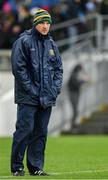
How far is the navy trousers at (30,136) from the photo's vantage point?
39.2 ft

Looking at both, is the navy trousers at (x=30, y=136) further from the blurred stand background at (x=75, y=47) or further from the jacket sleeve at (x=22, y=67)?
the blurred stand background at (x=75, y=47)

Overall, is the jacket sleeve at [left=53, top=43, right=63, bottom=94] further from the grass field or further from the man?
the grass field

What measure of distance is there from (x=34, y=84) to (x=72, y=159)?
433cm

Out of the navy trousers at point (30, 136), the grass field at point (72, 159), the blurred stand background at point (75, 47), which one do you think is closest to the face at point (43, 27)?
the navy trousers at point (30, 136)

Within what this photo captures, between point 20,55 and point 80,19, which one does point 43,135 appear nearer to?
point 20,55

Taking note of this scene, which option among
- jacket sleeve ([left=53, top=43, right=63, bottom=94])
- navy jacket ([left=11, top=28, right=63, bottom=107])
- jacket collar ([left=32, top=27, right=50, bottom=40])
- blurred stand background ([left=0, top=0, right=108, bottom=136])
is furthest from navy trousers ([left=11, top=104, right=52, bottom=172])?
blurred stand background ([left=0, top=0, right=108, bottom=136])

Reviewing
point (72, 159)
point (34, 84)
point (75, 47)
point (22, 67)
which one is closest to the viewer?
point (22, 67)

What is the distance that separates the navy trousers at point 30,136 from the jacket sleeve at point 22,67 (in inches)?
11.1

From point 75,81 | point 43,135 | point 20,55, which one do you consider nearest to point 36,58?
point 20,55

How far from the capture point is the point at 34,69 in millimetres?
11906

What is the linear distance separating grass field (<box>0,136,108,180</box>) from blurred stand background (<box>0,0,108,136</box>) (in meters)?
4.19

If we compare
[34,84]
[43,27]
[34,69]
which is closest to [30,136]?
[34,84]

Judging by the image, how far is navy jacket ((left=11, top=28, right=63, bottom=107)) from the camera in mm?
11867

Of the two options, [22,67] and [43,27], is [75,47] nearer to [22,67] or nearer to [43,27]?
[43,27]
